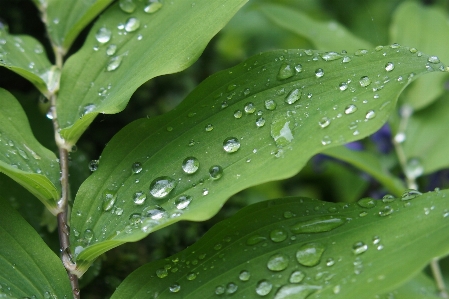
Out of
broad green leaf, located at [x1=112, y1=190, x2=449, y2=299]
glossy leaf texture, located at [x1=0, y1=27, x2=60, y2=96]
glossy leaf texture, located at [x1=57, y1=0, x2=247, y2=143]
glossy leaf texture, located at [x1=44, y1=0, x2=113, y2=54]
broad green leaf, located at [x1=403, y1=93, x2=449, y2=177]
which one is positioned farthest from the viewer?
broad green leaf, located at [x1=403, y1=93, x2=449, y2=177]

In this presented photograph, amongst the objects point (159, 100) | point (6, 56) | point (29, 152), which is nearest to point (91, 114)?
point (29, 152)

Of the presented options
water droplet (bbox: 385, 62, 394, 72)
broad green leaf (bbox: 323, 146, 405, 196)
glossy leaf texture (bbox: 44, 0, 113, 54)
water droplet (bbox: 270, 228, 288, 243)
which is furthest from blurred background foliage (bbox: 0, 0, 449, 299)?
water droplet (bbox: 385, 62, 394, 72)

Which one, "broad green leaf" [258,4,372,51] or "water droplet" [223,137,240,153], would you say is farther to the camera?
"broad green leaf" [258,4,372,51]

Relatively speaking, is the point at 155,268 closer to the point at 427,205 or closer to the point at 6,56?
the point at 427,205

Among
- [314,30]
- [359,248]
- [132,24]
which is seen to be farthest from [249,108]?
[314,30]

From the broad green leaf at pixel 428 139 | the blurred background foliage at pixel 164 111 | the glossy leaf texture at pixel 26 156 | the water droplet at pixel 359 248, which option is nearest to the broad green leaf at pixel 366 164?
the broad green leaf at pixel 428 139

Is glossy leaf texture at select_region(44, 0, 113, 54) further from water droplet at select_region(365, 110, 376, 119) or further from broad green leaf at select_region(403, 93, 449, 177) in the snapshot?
broad green leaf at select_region(403, 93, 449, 177)
